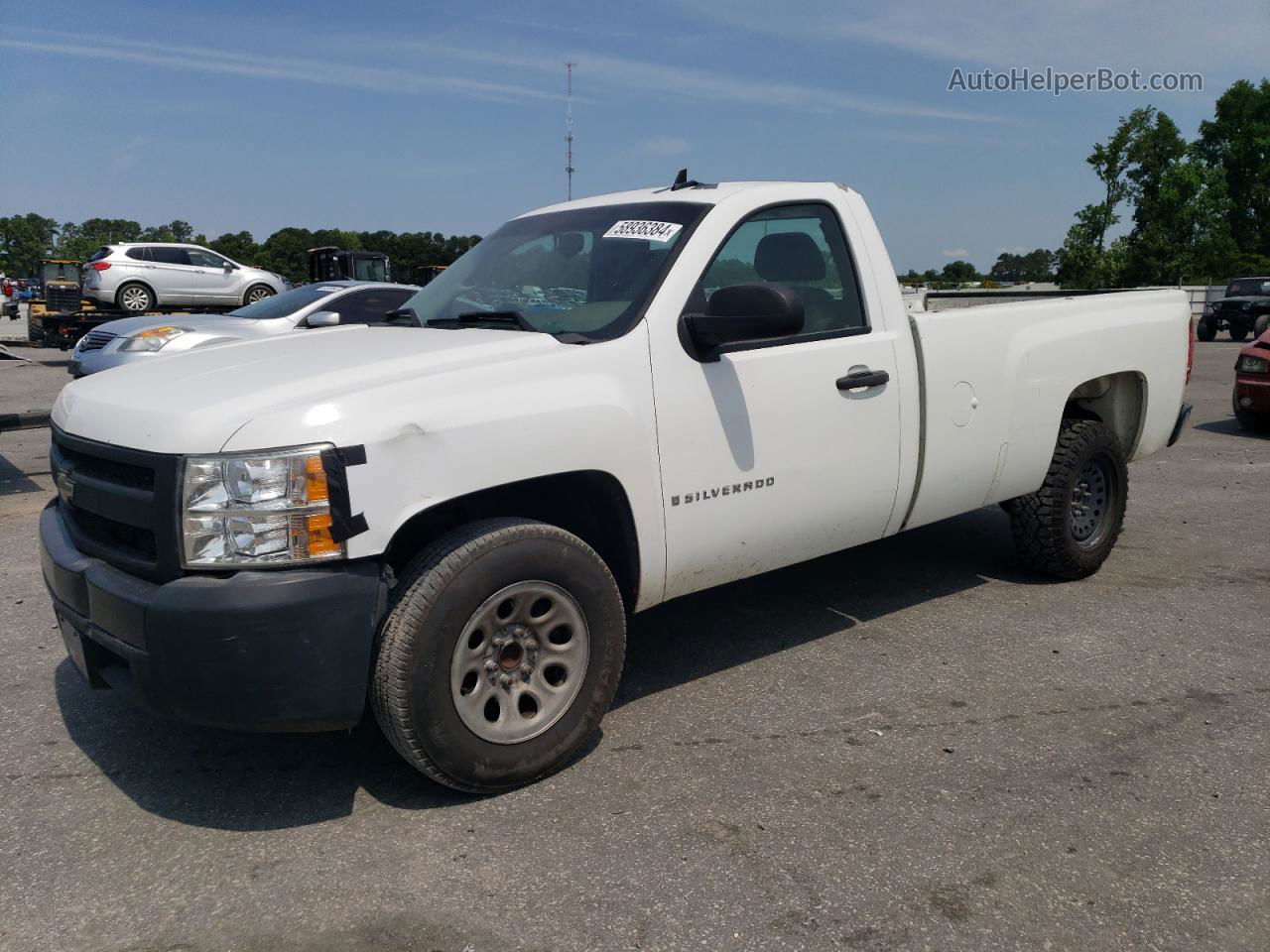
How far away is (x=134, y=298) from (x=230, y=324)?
1257cm

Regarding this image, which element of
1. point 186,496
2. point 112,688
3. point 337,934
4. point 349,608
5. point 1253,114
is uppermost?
point 1253,114

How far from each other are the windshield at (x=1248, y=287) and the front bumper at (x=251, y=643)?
99.5 ft

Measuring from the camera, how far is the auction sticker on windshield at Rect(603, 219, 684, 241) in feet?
13.0

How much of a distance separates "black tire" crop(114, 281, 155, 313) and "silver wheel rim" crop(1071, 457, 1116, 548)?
70.0ft

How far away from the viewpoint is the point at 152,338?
11383 mm

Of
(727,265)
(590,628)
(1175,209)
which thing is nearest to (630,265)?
(727,265)

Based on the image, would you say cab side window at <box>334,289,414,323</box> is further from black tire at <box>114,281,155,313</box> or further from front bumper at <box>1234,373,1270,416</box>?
black tire at <box>114,281,155,313</box>

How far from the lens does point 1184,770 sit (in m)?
3.46

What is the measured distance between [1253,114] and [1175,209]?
22051mm

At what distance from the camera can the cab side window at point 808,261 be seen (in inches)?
164

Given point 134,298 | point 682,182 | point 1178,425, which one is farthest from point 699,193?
point 134,298

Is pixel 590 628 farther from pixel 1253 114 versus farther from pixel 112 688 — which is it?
pixel 1253 114

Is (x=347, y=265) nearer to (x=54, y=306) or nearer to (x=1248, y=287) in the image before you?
(x=54, y=306)

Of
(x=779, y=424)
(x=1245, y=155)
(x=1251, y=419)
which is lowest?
(x=1251, y=419)
